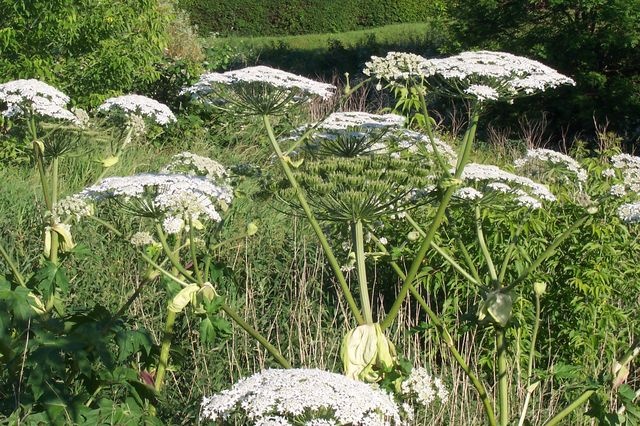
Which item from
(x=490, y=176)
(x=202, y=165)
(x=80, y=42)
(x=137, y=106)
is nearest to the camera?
(x=490, y=176)

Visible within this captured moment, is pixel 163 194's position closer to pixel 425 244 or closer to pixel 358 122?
pixel 358 122

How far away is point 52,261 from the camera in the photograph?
3785 mm

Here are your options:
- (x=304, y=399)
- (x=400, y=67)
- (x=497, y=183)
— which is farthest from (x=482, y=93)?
(x=304, y=399)

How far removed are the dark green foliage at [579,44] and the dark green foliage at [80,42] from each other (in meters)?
7.28

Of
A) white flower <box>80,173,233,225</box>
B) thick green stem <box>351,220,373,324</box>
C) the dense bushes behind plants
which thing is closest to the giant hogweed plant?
thick green stem <box>351,220,373,324</box>

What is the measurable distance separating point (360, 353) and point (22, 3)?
6542 millimetres

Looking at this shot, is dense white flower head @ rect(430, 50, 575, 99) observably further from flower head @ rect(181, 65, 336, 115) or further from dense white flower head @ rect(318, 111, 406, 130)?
flower head @ rect(181, 65, 336, 115)

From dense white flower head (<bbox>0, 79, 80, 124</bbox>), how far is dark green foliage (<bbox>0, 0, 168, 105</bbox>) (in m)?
4.70

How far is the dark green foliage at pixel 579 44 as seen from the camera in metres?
14.1

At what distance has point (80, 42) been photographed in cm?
922

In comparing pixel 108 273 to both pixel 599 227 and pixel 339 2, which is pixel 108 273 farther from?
pixel 339 2

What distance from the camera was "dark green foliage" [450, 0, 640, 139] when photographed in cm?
1413

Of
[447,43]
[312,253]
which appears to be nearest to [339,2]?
[447,43]

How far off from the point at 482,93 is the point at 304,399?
1.43 metres
